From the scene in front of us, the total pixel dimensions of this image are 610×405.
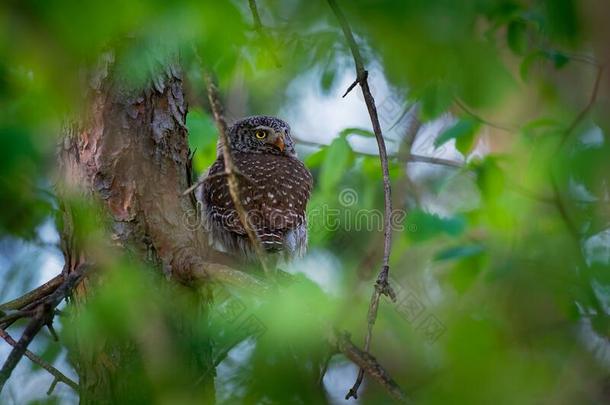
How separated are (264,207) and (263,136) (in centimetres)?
133

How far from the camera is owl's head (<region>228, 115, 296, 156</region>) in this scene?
5730 millimetres

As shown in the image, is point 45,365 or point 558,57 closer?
point 45,365

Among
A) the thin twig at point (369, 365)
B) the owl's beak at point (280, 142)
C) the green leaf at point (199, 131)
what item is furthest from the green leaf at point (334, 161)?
the thin twig at point (369, 365)

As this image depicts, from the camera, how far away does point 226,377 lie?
222 cm

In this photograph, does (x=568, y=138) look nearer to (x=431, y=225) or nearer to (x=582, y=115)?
(x=582, y=115)

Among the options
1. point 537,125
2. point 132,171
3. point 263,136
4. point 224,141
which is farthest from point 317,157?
point 224,141

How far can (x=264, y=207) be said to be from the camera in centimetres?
457

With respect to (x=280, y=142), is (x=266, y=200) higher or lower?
lower

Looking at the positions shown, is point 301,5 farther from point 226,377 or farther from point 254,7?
point 226,377

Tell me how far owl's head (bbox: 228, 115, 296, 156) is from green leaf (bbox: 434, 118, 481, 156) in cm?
165

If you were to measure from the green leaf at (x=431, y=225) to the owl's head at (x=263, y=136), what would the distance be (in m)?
1.66

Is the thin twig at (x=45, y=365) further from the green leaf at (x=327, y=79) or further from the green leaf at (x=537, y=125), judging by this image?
the green leaf at (x=537, y=125)

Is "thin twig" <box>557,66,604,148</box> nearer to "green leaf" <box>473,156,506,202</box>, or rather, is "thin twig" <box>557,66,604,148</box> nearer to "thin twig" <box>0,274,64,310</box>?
"green leaf" <box>473,156,506,202</box>

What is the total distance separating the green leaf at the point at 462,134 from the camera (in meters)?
4.35
